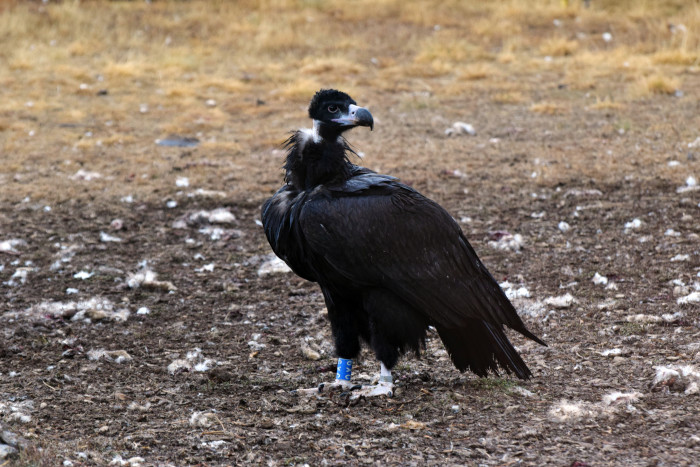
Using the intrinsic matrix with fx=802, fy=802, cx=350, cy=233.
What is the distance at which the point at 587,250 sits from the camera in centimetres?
599

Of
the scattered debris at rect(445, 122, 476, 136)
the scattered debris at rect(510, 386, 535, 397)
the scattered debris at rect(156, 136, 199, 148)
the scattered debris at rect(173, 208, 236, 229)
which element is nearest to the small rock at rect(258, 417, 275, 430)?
the scattered debris at rect(510, 386, 535, 397)

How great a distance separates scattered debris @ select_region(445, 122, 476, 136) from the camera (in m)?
9.47

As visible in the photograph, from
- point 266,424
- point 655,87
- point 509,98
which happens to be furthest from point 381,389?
point 655,87

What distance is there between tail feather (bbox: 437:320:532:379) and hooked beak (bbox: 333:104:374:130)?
108 cm

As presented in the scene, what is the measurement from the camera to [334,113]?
4008 mm

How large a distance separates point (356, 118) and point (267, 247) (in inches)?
105

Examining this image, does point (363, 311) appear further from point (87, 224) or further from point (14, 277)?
point (87, 224)

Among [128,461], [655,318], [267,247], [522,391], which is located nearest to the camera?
[128,461]

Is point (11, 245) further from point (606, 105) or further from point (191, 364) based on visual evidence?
point (606, 105)

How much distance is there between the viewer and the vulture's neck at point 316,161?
3.93 m

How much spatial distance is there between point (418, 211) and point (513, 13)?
12543 mm

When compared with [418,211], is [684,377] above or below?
below

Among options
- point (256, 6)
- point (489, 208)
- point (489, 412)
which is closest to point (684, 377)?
point (489, 412)

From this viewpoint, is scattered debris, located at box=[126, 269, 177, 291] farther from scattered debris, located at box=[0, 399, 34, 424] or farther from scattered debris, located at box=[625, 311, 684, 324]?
scattered debris, located at box=[625, 311, 684, 324]
